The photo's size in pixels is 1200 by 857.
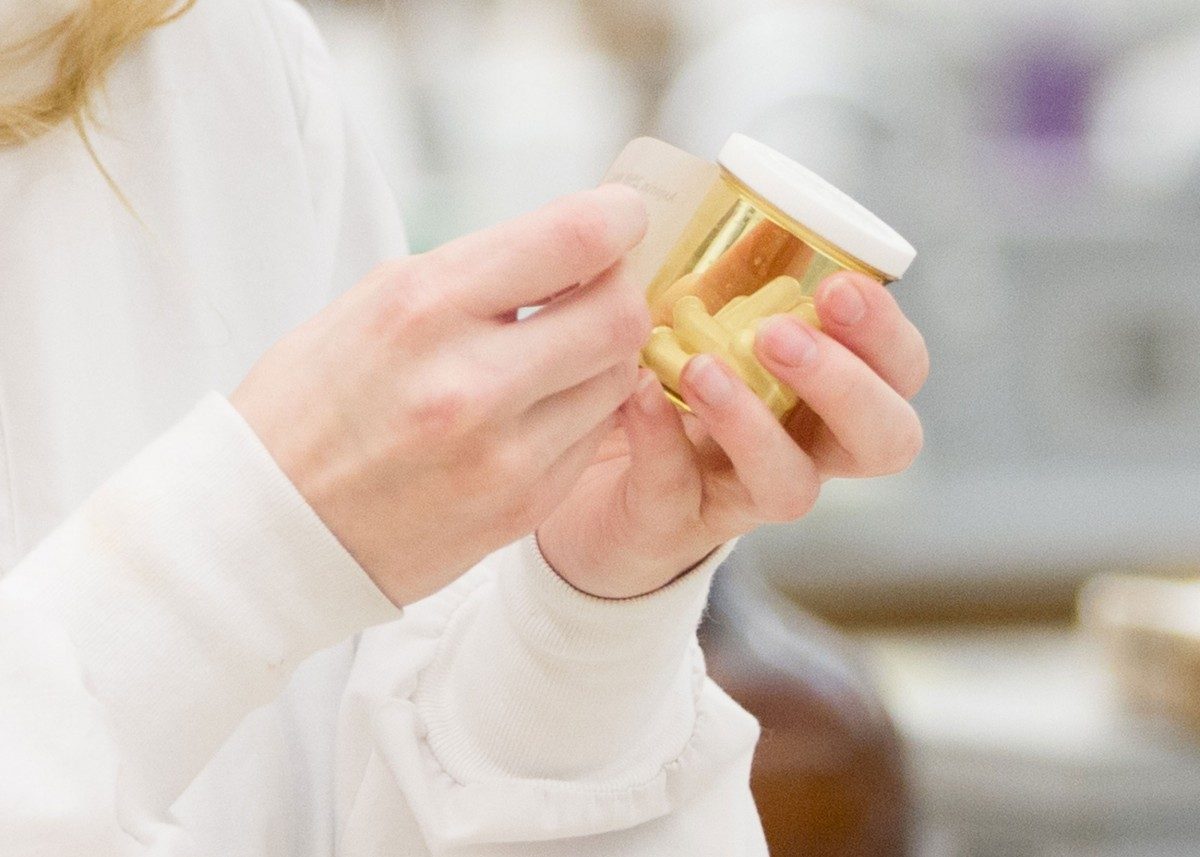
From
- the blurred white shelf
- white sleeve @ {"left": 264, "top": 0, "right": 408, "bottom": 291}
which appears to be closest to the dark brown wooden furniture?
white sleeve @ {"left": 264, "top": 0, "right": 408, "bottom": 291}

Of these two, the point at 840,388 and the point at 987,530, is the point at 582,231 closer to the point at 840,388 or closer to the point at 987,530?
the point at 840,388

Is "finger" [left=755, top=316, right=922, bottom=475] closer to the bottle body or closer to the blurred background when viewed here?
the bottle body

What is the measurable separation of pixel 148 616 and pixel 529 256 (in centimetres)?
19

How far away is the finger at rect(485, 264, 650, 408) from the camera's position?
1.58 ft

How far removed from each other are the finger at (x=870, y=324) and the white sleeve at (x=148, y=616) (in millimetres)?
207

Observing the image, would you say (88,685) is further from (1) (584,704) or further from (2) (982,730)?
(2) (982,730)

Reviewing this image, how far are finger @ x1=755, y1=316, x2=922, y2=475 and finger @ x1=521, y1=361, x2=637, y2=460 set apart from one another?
6 centimetres

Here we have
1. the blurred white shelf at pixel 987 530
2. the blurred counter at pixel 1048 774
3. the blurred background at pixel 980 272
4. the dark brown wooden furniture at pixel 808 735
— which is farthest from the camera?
the blurred white shelf at pixel 987 530

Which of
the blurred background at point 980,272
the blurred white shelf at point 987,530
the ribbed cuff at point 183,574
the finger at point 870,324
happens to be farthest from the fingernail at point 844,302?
the blurred white shelf at point 987,530

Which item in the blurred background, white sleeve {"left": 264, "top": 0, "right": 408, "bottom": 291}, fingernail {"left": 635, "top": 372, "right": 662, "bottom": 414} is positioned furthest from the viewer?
the blurred background

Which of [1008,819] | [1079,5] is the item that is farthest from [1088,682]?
[1079,5]

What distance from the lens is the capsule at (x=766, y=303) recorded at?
0.55 meters

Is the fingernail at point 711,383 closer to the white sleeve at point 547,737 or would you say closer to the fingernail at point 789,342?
the fingernail at point 789,342

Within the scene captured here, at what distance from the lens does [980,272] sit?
1.99 meters
